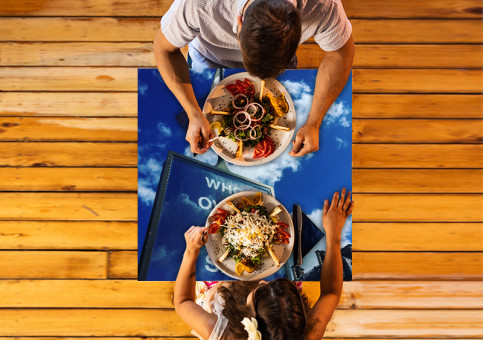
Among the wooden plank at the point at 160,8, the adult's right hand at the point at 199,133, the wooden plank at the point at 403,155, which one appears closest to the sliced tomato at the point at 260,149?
the adult's right hand at the point at 199,133

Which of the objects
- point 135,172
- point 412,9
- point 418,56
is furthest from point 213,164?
point 412,9

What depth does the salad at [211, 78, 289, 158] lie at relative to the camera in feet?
5.34

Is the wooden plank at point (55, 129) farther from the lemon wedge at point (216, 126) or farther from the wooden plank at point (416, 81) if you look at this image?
the wooden plank at point (416, 81)

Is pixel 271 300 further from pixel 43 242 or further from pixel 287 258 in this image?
pixel 43 242

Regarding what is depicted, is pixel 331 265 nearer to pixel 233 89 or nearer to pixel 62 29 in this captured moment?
pixel 233 89

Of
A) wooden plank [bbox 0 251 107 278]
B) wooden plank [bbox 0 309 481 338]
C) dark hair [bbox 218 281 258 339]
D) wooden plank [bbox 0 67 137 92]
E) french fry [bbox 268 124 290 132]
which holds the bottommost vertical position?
wooden plank [bbox 0 309 481 338]

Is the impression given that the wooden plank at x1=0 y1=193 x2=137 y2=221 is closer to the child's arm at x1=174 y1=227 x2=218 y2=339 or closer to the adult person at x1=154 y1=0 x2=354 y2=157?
the child's arm at x1=174 y1=227 x2=218 y2=339

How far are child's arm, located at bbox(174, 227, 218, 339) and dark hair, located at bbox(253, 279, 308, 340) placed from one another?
29cm

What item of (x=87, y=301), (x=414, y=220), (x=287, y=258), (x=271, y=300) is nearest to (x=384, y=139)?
(x=414, y=220)

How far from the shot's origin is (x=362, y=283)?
8.27 feet

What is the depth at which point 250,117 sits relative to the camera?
162 cm

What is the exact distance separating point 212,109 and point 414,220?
5.63 feet

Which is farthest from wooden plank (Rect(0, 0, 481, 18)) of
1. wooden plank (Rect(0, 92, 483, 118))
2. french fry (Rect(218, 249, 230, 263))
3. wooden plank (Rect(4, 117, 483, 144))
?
french fry (Rect(218, 249, 230, 263))

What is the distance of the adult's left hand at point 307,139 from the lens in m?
1.65
